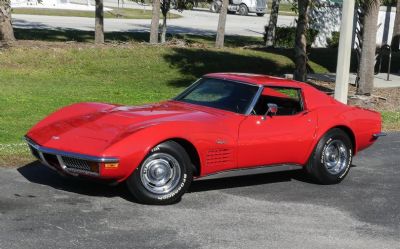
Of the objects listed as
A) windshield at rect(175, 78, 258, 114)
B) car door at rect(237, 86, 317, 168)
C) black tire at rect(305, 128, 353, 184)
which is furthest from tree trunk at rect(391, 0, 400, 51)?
windshield at rect(175, 78, 258, 114)

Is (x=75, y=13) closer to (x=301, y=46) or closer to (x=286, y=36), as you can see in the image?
(x=286, y=36)

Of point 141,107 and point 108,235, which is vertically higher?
point 141,107

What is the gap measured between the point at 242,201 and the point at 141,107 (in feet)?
5.24

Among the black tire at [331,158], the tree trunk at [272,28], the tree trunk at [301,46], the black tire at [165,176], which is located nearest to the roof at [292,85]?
the black tire at [331,158]

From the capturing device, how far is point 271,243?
6.12 m

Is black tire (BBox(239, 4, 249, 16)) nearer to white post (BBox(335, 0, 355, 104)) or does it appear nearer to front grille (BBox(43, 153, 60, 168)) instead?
white post (BBox(335, 0, 355, 104))

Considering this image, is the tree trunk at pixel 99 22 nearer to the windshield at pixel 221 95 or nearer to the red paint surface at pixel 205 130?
the windshield at pixel 221 95

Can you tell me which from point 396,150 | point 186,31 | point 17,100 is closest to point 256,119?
point 396,150

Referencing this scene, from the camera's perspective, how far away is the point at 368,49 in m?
16.2

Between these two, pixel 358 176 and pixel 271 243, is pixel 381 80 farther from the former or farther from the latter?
pixel 271 243

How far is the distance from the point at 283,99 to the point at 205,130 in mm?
1668

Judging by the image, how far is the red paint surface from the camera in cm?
695

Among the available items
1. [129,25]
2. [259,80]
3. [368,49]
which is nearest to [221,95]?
[259,80]

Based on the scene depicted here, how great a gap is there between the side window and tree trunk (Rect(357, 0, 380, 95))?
7.97 meters
